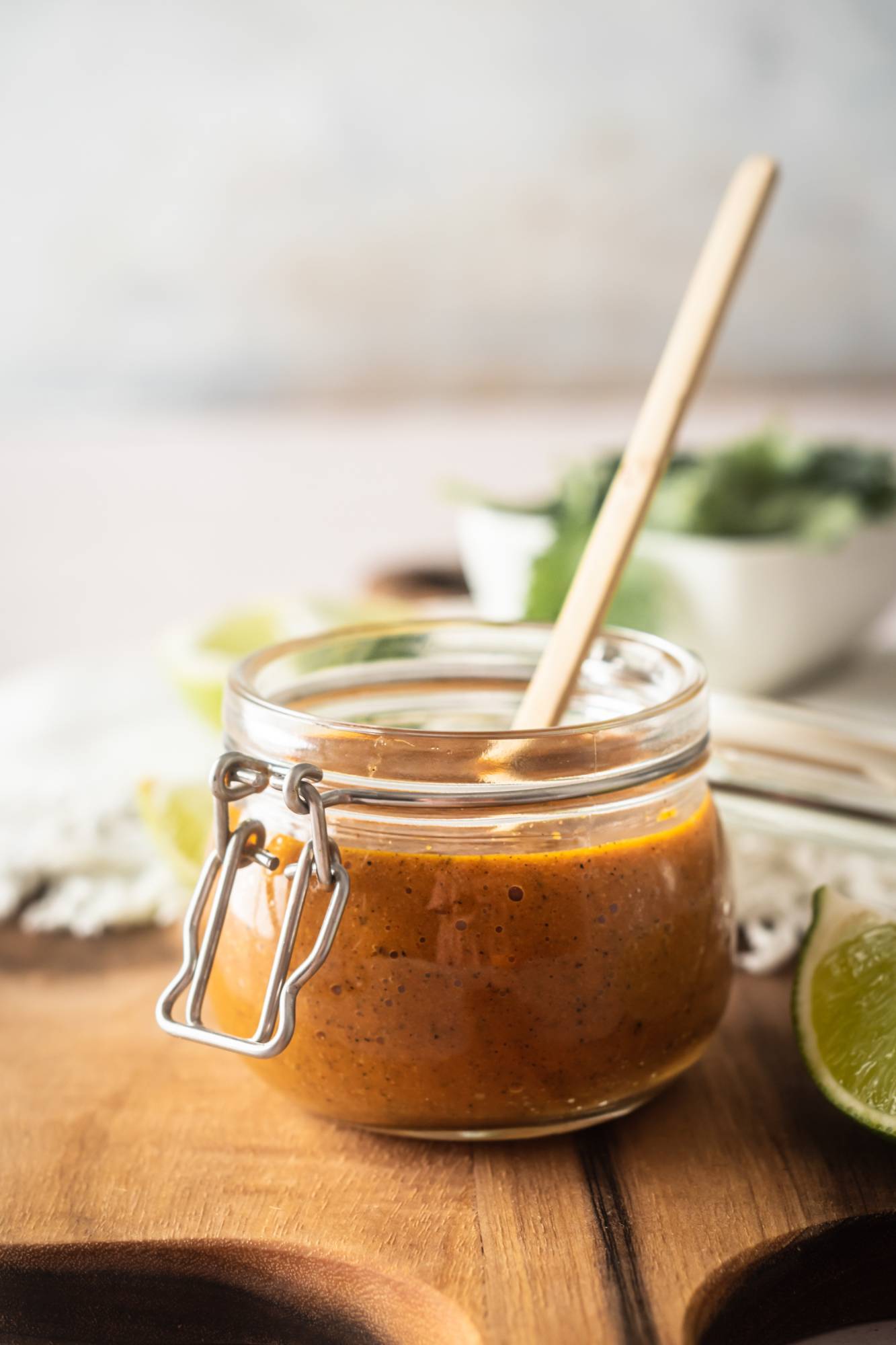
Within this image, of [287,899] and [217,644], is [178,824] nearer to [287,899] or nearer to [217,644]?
[287,899]

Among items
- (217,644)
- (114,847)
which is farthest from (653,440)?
(217,644)

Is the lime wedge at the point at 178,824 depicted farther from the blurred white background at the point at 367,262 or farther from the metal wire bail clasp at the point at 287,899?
the blurred white background at the point at 367,262

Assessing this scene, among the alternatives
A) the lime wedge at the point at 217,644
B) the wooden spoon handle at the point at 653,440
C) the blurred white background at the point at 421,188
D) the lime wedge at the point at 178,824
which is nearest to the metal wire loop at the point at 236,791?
the wooden spoon handle at the point at 653,440

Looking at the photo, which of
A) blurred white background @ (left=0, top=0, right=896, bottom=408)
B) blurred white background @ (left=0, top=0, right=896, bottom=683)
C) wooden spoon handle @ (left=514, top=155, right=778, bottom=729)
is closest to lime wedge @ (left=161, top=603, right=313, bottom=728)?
wooden spoon handle @ (left=514, top=155, right=778, bottom=729)

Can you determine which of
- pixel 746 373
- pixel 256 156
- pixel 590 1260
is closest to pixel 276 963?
pixel 590 1260

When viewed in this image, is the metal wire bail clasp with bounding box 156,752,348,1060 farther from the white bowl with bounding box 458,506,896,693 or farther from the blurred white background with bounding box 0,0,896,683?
the blurred white background with bounding box 0,0,896,683
